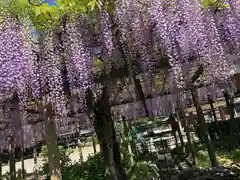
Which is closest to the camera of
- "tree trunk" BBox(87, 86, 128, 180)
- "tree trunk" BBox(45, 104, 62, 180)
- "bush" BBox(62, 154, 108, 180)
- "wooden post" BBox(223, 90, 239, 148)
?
"tree trunk" BBox(45, 104, 62, 180)

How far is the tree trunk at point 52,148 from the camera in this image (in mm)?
3203

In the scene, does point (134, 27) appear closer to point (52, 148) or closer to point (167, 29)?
point (167, 29)

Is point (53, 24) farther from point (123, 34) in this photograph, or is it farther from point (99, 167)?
point (99, 167)

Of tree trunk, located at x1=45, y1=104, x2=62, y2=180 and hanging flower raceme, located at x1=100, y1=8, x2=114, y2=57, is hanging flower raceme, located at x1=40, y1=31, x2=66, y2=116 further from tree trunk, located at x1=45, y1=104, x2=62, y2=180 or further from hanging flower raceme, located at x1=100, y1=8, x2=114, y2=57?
hanging flower raceme, located at x1=100, y1=8, x2=114, y2=57

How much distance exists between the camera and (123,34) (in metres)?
2.92

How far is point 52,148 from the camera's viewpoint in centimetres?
330

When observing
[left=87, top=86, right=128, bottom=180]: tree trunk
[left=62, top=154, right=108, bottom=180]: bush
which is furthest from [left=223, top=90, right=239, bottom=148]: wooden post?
[left=87, top=86, right=128, bottom=180]: tree trunk

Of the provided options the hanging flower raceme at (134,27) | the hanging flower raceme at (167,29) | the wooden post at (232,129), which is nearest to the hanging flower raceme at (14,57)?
the hanging flower raceme at (134,27)

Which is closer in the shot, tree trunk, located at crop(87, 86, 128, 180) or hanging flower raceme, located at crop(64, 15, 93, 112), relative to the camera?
hanging flower raceme, located at crop(64, 15, 93, 112)

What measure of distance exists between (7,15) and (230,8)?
94.5 inches

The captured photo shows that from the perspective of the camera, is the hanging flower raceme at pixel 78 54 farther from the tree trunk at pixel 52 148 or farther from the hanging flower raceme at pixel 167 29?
the hanging flower raceme at pixel 167 29

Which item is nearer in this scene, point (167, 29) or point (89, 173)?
point (167, 29)

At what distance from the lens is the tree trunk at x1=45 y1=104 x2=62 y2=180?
3.20m

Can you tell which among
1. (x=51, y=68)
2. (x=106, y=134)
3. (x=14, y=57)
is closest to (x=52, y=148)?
(x=106, y=134)
